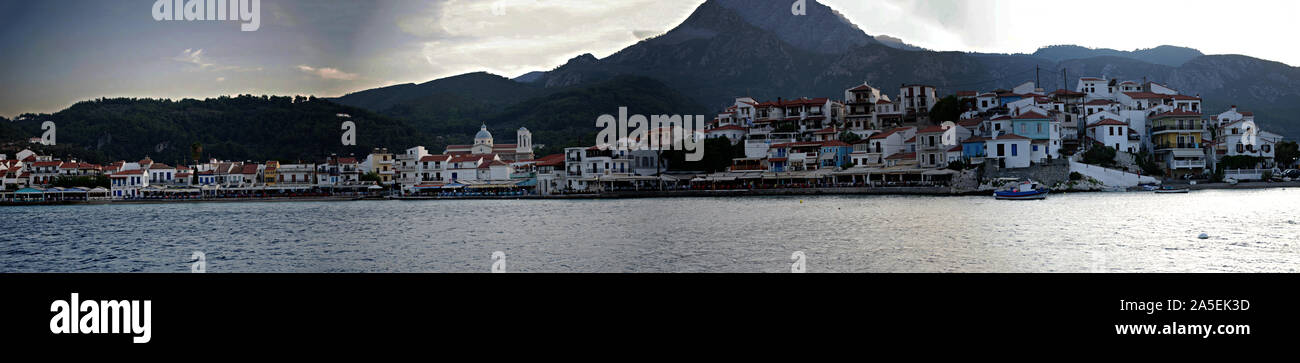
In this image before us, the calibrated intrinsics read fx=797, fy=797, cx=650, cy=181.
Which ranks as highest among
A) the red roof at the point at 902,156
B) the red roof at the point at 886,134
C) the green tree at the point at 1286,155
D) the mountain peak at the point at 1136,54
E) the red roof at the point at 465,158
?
the mountain peak at the point at 1136,54

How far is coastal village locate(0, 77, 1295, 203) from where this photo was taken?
3941cm

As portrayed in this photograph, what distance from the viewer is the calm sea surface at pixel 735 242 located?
13094 millimetres

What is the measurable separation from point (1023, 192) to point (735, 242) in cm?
2097

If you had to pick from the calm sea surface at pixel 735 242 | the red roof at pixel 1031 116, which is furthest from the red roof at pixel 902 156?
the calm sea surface at pixel 735 242

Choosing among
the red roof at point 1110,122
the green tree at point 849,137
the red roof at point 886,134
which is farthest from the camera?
the green tree at point 849,137

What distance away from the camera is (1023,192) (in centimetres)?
3275

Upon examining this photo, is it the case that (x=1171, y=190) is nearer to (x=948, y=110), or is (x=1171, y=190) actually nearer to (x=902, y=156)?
(x=902, y=156)

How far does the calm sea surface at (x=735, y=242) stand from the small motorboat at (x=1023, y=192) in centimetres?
502

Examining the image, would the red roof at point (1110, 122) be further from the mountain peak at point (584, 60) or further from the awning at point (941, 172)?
the mountain peak at point (584, 60)

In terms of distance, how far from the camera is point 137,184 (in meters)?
56.8

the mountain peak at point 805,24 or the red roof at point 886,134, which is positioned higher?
the mountain peak at point 805,24
